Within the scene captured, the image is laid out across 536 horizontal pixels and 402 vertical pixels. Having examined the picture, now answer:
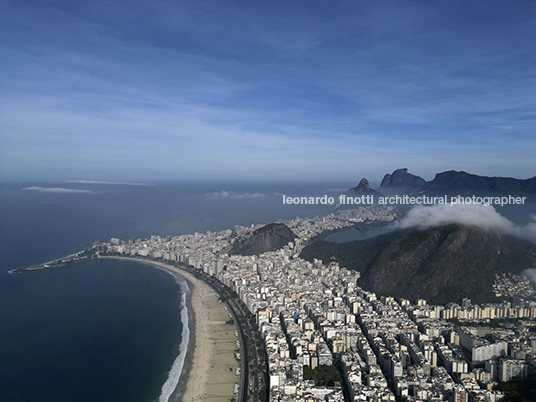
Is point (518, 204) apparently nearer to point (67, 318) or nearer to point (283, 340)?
point (283, 340)

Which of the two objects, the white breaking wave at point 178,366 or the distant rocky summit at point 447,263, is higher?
the distant rocky summit at point 447,263

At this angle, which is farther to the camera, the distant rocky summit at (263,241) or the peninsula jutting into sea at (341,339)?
the distant rocky summit at (263,241)

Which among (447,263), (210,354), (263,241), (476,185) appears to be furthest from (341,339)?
(476,185)

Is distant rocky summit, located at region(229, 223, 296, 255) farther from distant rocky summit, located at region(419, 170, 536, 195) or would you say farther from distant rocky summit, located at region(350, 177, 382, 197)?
distant rocky summit, located at region(350, 177, 382, 197)

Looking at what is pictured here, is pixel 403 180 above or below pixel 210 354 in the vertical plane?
above

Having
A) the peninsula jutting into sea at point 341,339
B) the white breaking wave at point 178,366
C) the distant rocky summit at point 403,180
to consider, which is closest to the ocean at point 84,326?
the white breaking wave at point 178,366

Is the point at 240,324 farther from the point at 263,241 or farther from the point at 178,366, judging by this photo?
the point at 263,241

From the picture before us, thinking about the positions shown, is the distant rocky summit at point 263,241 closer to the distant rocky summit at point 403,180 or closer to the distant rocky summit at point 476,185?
the distant rocky summit at point 476,185
